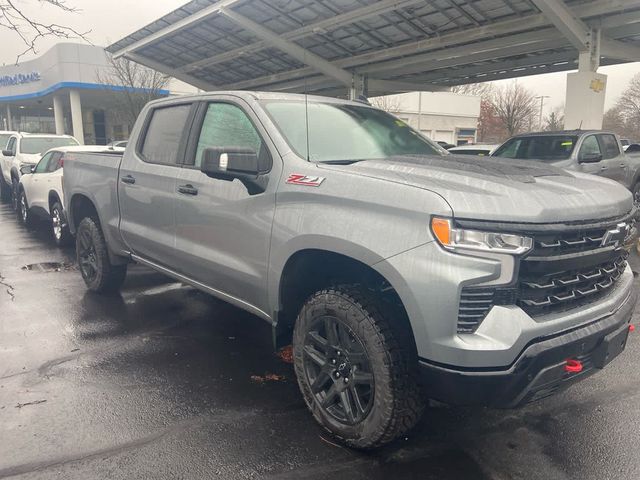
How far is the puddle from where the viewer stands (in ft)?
23.3

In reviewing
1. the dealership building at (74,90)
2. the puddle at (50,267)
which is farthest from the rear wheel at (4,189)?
the dealership building at (74,90)

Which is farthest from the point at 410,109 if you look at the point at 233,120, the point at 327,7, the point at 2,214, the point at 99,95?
the point at 233,120

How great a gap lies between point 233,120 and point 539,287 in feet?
7.89

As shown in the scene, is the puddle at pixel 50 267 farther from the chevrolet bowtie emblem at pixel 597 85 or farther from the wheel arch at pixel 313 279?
the chevrolet bowtie emblem at pixel 597 85

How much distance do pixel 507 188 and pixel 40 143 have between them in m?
14.0

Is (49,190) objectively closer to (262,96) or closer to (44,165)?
(44,165)

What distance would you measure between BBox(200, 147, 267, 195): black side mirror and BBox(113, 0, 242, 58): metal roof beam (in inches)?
512

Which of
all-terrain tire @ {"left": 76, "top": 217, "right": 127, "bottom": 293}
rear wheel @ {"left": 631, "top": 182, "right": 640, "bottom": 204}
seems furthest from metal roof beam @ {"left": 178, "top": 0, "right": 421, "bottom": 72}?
all-terrain tire @ {"left": 76, "top": 217, "right": 127, "bottom": 293}

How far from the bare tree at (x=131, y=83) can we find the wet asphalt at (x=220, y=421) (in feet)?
88.0

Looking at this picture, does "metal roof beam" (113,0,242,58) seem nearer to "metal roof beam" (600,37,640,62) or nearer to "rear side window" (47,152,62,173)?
"rear side window" (47,152,62,173)

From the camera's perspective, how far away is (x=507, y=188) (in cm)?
252

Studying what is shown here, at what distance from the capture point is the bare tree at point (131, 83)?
29062 mm

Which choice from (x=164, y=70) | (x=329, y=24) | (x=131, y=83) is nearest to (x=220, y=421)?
(x=329, y=24)

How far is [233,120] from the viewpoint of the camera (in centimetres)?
379
